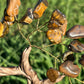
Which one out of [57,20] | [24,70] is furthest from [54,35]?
[24,70]

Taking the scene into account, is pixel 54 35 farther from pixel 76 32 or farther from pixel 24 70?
pixel 24 70

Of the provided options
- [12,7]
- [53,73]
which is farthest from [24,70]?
[12,7]

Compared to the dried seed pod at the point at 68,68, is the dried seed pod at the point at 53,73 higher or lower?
lower

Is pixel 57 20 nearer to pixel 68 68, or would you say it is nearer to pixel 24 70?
pixel 68 68

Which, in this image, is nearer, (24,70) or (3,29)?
(3,29)

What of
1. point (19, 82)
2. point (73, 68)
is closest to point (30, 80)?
point (73, 68)

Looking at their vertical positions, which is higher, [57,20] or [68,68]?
[57,20]

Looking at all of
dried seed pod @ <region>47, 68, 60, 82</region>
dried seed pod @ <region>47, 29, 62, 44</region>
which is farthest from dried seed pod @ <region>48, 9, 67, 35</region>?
dried seed pod @ <region>47, 68, 60, 82</region>

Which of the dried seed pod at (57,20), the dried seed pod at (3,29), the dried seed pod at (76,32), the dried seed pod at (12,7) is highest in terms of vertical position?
the dried seed pod at (12,7)

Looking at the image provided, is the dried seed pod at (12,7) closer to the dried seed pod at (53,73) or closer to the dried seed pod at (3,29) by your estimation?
the dried seed pod at (3,29)

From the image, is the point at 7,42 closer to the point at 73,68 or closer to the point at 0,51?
the point at 0,51

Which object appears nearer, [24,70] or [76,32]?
[76,32]

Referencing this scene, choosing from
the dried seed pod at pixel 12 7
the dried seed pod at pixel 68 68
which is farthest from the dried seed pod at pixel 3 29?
A: the dried seed pod at pixel 68 68
